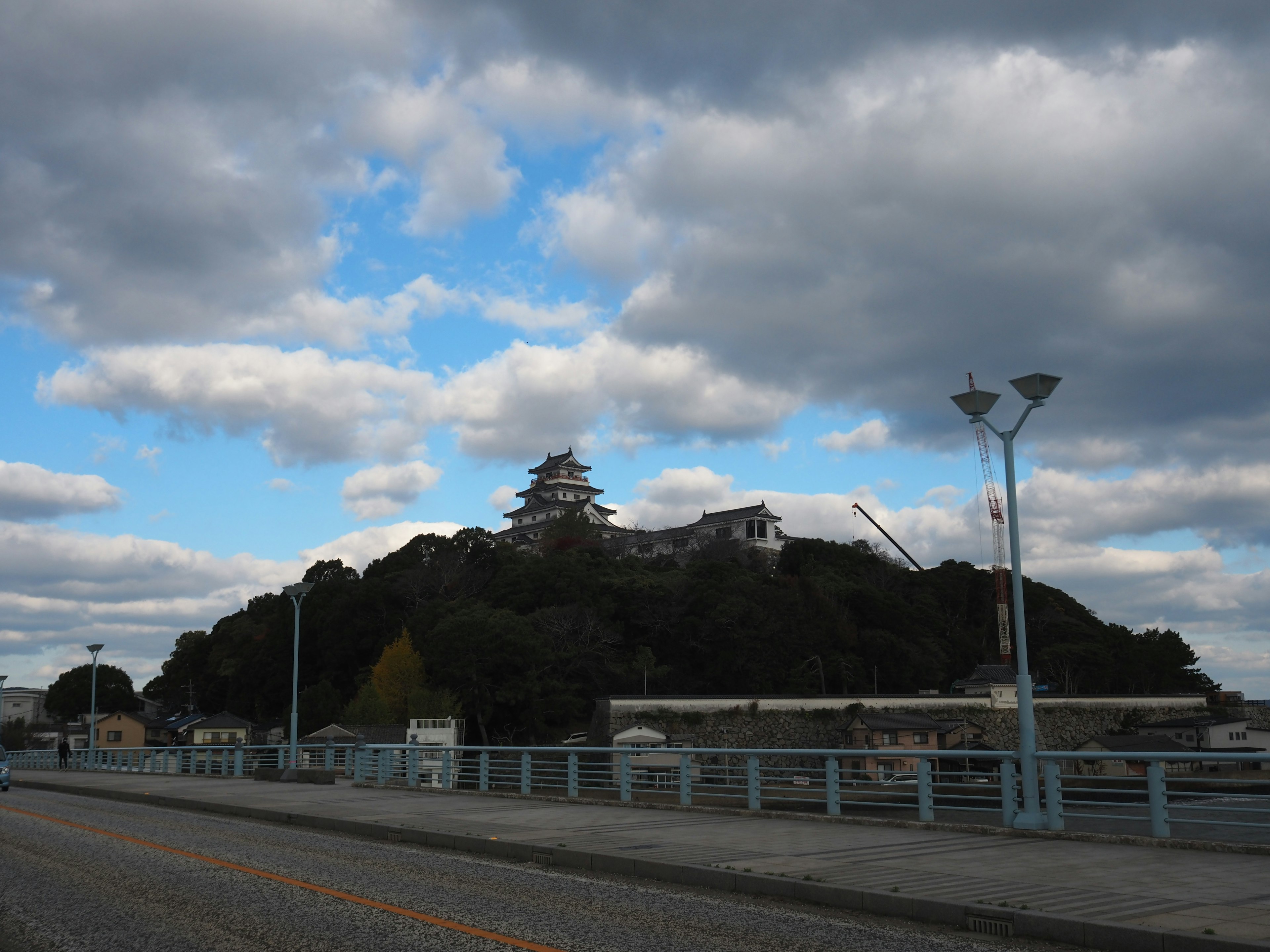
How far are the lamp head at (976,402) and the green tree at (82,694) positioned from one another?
397ft

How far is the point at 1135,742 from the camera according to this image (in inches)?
2768

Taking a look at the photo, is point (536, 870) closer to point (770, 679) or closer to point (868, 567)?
point (770, 679)

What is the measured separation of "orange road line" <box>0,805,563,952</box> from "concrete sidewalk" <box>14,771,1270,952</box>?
3.04 meters

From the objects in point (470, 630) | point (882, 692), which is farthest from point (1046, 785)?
point (882, 692)

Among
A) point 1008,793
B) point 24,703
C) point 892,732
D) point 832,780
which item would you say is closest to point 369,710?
point 892,732

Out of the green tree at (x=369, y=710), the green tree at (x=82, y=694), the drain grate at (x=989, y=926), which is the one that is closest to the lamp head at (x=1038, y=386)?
the drain grate at (x=989, y=926)

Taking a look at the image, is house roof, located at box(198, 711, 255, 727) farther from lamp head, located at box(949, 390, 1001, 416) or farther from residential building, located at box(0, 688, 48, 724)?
residential building, located at box(0, 688, 48, 724)

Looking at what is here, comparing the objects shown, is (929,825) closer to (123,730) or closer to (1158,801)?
(1158,801)

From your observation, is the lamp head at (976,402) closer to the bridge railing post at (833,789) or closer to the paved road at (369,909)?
the bridge railing post at (833,789)

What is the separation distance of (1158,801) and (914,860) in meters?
3.16

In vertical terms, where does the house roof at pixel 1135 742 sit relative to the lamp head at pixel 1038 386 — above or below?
below

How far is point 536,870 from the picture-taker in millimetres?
11688

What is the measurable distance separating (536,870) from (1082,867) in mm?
5896

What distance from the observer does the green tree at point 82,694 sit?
116875 millimetres
